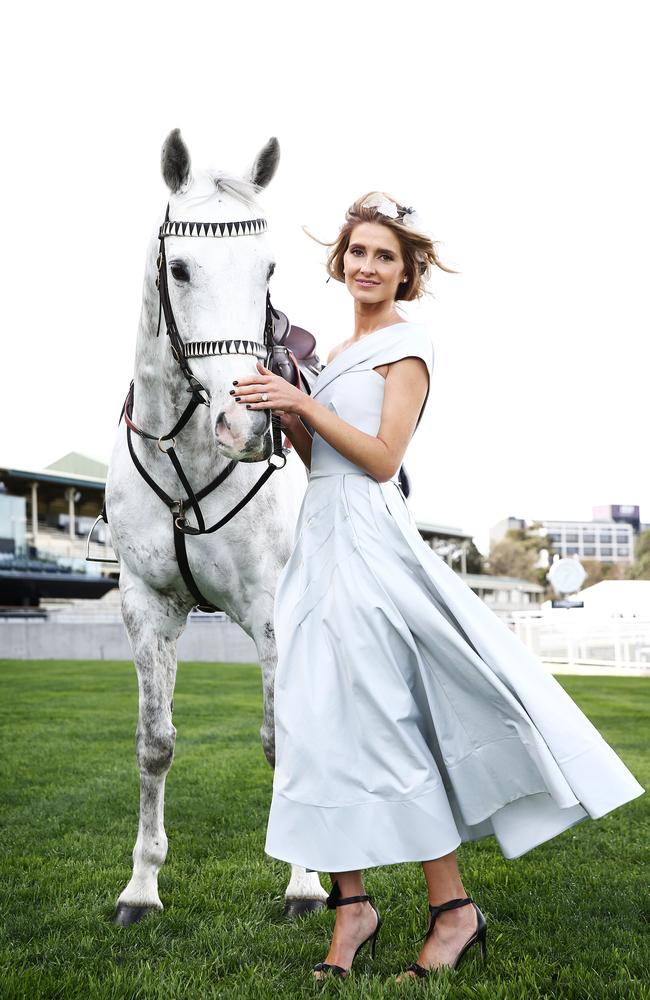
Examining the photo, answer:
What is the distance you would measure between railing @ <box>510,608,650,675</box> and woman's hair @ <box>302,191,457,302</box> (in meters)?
18.8

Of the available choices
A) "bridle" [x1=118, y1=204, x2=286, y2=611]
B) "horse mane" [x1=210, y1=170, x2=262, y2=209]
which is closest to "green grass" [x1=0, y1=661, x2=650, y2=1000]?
"bridle" [x1=118, y1=204, x2=286, y2=611]

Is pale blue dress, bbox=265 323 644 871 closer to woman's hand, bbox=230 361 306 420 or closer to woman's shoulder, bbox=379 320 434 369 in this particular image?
woman's shoulder, bbox=379 320 434 369

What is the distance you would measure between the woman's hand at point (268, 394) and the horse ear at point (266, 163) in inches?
46.4

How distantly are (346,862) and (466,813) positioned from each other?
1.43 feet

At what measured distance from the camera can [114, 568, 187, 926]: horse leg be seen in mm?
4312

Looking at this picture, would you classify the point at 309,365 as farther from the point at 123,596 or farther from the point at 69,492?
the point at 69,492

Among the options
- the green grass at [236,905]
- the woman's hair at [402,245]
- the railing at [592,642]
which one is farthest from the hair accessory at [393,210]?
the railing at [592,642]

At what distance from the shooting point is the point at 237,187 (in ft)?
11.9

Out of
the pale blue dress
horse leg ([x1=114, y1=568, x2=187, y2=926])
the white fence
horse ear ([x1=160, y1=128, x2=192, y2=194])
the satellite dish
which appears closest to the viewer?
the pale blue dress

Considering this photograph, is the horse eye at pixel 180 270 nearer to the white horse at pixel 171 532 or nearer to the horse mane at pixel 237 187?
the white horse at pixel 171 532

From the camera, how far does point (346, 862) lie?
292 centimetres

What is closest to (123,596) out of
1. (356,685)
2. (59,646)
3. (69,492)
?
(356,685)

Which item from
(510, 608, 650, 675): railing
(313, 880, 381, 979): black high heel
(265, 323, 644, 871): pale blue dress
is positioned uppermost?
(265, 323, 644, 871): pale blue dress

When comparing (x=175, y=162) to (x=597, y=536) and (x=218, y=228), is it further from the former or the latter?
(x=597, y=536)
